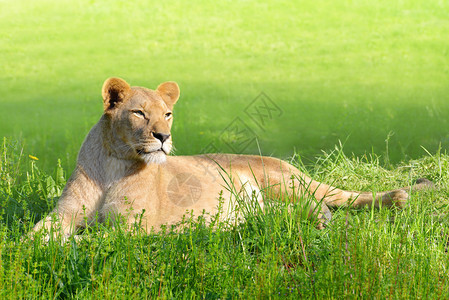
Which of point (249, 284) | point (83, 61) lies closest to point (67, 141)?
point (83, 61)

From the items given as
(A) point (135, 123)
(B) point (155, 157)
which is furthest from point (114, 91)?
(B) point (155, 157)

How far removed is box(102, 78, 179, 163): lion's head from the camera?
18.4 ft

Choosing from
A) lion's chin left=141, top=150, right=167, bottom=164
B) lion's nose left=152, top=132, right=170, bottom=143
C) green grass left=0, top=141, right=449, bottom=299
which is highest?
lion's nose left=152, top=132, right=170, bottom=143

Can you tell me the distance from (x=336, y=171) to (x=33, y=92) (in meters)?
Result: 7.81

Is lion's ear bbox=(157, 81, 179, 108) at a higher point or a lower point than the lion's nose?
higher

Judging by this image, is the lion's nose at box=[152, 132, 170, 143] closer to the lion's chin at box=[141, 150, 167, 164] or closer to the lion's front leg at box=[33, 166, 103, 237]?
the lion's chin at box=[141, 150, 167, 164]

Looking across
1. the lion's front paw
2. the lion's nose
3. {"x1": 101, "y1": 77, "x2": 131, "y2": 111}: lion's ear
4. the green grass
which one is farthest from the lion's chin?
the lion's front paw

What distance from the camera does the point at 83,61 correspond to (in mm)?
15516

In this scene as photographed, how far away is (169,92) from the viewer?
628 centimetres

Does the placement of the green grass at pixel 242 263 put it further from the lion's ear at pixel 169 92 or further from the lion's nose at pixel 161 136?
the lion's ear at pixel 169 92

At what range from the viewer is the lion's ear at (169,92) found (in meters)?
6.12

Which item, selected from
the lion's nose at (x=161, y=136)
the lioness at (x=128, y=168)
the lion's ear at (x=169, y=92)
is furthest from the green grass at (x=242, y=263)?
the lion's ear at (x=169, y=92)

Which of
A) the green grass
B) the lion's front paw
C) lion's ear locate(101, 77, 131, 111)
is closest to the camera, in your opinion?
the green grass

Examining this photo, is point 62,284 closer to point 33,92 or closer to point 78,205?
point 78,205
